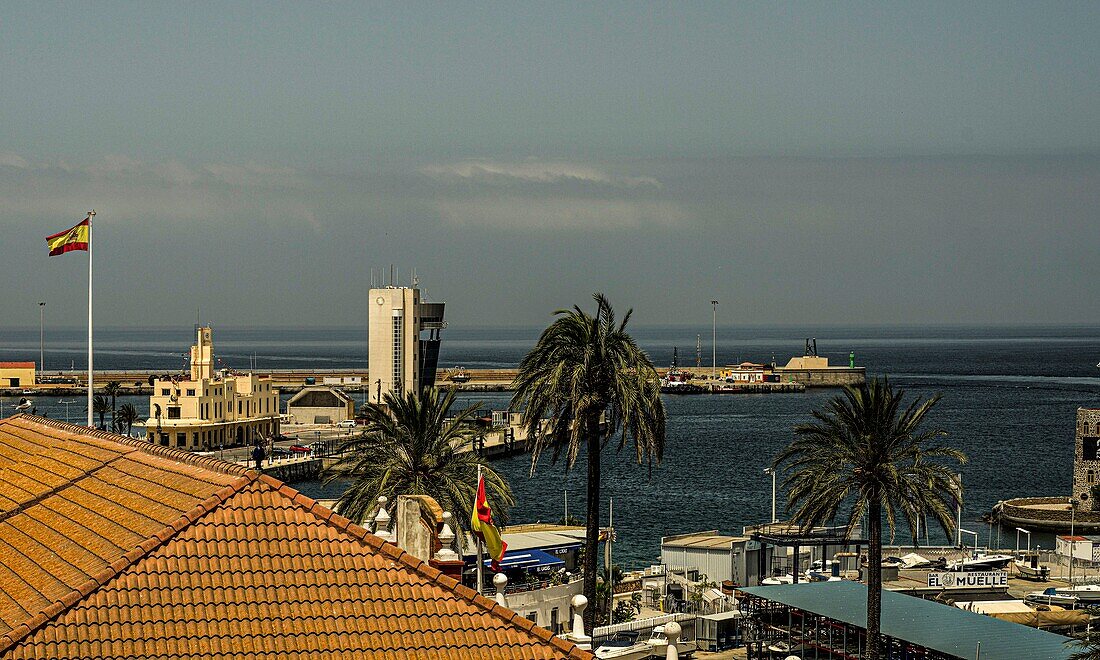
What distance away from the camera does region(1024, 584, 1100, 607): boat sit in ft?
152

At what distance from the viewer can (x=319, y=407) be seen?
163625 millimetres

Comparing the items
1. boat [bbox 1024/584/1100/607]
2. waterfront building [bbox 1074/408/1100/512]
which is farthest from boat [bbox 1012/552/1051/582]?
waterfront building [bbox 1074/408/1100/512]

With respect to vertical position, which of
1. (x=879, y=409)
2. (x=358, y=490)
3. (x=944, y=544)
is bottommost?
(x=944, y=544)

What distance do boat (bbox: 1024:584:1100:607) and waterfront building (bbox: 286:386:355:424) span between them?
120901 millimetres

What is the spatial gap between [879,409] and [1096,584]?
19841mm

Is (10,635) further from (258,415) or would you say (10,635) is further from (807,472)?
(258,415)

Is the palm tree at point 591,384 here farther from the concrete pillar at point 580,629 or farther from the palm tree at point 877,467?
the concrete pillar at point 580,629

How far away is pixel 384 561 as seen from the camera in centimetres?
1550

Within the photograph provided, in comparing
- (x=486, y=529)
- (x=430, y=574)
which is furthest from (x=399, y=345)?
→ (x=430, y=574)

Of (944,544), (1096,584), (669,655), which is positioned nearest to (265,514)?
(669,655)

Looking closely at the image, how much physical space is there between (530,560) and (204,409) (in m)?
87.3

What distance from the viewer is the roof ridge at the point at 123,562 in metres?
13.9

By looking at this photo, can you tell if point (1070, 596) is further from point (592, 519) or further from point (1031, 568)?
point (592, 519)

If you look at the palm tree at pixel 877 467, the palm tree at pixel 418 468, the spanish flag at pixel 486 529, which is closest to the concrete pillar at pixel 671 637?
the spanish flag at pixel 486 529
